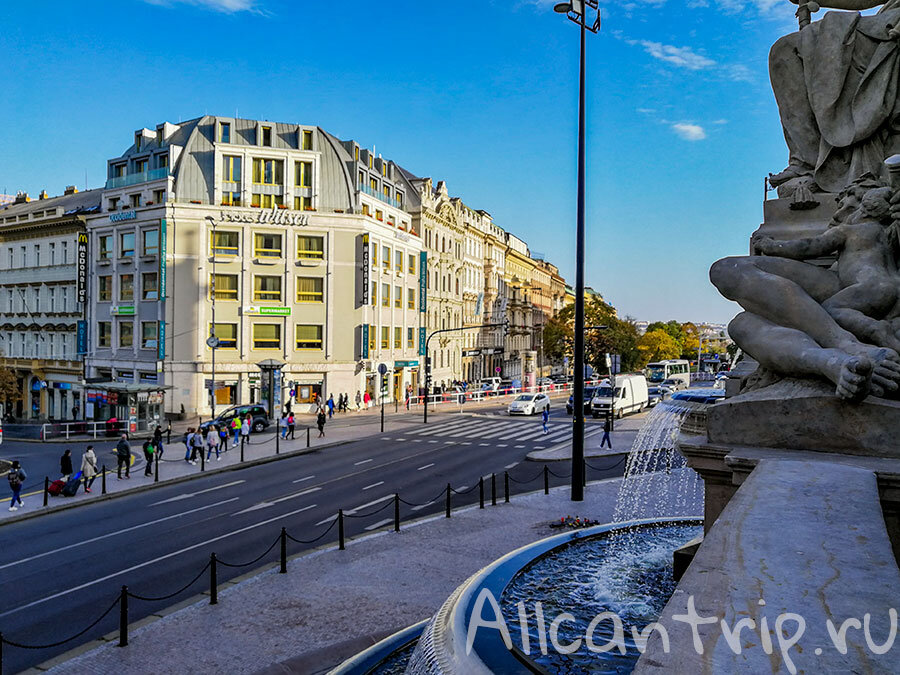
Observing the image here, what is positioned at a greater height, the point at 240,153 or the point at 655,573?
the point at 240,153

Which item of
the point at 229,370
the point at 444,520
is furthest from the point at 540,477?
the point at 229,370

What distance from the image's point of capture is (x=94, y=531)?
16234 millimetres

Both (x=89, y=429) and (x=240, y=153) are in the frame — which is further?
(x=240, y=153)

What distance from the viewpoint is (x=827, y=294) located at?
236 inches

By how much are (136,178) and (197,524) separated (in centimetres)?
3934

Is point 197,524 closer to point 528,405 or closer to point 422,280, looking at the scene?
point 528,405

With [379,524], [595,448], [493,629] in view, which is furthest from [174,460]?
[493,629]

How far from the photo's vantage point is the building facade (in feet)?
171

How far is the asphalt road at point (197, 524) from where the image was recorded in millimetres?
11227

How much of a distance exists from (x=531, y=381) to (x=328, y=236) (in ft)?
100

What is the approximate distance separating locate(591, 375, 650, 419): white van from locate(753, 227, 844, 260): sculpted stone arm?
34.6 metres

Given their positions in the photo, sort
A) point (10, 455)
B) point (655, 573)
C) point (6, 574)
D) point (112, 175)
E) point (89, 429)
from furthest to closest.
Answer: point (112, 175)
point (89, 429)
point (10, 455)
point (6, 574)
point (655, 573)

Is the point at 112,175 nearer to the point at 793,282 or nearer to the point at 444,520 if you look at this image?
the point at 444,520

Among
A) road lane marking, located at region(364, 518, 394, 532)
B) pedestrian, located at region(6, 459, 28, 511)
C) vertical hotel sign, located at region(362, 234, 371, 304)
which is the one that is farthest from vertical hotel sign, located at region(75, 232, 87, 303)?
road lane marking, located at region(364, 518, 394, 532)
